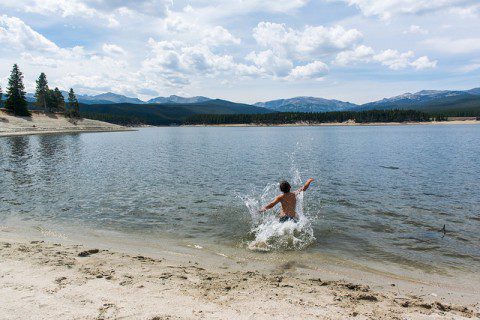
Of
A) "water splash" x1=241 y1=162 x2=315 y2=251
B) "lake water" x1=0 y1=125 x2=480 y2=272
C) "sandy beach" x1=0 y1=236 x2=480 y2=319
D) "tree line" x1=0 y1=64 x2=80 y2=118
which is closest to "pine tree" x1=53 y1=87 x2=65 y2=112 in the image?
"tree line" x1=0 y1=64 x2=80 y2=118

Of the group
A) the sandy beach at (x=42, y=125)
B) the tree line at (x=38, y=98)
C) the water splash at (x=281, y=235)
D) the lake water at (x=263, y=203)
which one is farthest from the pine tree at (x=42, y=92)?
the water splash at (x=281, y=235)

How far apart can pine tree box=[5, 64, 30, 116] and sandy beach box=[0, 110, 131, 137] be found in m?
3.14

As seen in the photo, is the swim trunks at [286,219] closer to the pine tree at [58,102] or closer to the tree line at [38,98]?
the tree line at [38,98]

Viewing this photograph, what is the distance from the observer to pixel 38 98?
143375mm

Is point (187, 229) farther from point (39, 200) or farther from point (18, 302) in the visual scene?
point (39, 200)

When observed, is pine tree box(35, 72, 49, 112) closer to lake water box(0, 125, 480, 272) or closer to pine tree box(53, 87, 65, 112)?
pine tree box(53, 87, 65, 112)

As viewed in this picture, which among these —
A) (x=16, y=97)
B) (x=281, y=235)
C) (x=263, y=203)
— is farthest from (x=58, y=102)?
(x=281, y=235)

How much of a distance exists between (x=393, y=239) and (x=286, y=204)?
17.4 ft

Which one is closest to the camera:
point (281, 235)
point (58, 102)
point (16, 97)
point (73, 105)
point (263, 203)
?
point (281, 235)

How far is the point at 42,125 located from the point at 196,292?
451 ft

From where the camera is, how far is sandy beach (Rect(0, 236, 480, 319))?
7820mm

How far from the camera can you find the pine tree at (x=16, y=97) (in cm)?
11988

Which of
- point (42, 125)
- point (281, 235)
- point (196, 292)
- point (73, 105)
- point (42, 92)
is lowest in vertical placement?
point (281, 235)

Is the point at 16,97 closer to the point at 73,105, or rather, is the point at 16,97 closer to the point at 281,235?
the point at 73,105
